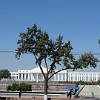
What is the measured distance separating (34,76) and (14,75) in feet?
86.0

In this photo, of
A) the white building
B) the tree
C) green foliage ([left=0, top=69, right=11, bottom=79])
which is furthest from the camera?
green foliage ([left=0, top=69, right=11, bottom=79])

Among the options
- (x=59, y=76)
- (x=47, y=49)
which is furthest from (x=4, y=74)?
(x=47, y=49)

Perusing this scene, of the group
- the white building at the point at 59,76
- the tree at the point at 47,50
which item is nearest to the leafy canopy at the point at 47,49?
the tree at the point at 47,50

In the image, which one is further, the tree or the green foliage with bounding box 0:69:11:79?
the green foliage with bounding box 0:69:11:79

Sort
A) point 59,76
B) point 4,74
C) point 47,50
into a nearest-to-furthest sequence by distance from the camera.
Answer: point 47,50 → point 59,76 → point 4,74

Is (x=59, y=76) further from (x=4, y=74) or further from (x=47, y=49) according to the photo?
(x=47, y=49)

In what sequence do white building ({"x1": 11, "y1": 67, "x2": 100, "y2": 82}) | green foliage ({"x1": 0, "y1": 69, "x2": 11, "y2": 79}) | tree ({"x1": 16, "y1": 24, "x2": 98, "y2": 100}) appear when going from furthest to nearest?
green foliage ({"x1": 0, "y1": 69, "x2": 11, "y2": 79})
white building ({"x1": 11, "y1": 67, "x2": 100, "y2": 82})
tree ({"x1": 16, "y1": 24, "x2": 98, "y2": 100})

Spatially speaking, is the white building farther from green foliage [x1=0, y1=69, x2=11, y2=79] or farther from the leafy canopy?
the leafy canopy

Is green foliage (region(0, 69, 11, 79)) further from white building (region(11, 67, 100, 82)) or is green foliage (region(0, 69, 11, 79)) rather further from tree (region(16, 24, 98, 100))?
tree (region(16, 24, 98, 100))

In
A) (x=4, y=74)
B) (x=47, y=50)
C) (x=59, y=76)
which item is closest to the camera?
(x=47, y=50)

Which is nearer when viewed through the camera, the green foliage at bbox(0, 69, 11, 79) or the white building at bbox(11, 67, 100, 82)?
the white building at bbox(11, 67, 100, 82)

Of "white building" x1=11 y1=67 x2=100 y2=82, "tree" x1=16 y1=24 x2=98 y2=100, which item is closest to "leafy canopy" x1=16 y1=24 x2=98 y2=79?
"tree" x1=16 y1=24 x2=98 y2=100

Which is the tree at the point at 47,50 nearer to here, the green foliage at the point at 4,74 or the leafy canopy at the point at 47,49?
the leafy canopy at the point at 47,49

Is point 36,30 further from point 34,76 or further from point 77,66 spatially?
point 34,76
